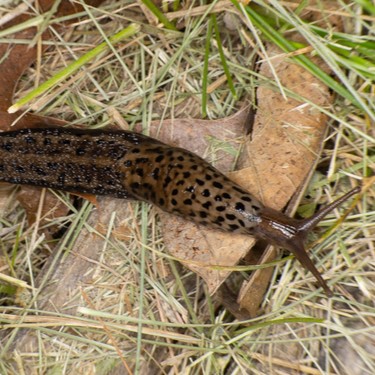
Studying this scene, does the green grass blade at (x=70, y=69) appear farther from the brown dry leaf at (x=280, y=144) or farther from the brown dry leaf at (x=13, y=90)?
the brown dry leaf at (x=280, y=144)

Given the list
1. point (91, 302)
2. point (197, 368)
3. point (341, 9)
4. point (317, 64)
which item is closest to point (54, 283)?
point (91, 302)

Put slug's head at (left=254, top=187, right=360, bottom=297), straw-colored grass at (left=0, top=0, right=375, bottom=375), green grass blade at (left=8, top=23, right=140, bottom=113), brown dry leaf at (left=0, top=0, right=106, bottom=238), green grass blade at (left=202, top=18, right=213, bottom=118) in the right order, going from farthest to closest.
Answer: brown dry leaf at (left=0, top=0, right=106, bottom=238)
green grass blade at (left=8, top=23, right=140, bottom=113)
green grass blade at (left=202, top=18, right=213, bottom=118)
straw-colored grass at (left=0, top=0, right=375, bottom=375)
slug's head at (left=254, top=187, right=360, bottom=297)

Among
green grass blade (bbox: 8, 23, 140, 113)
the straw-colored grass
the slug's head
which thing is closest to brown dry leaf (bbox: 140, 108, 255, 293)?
the straw-colored grass

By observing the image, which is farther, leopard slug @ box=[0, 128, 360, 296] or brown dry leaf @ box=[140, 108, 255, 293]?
brown dry leaf @ box=[140, 108, 255, 293]

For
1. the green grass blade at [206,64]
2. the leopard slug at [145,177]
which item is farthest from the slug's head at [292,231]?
the green grass blade at [206,64]

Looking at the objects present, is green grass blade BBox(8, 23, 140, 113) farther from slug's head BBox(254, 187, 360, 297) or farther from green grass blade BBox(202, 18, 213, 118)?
slug's head BBox(254, 187, 360, 297)

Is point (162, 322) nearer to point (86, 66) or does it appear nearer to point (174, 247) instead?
point (174, 247)

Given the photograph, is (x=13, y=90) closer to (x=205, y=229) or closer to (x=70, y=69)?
(x=70, y=69)

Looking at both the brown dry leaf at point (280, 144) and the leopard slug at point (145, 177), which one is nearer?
the leopard slug at point (145, 177)
